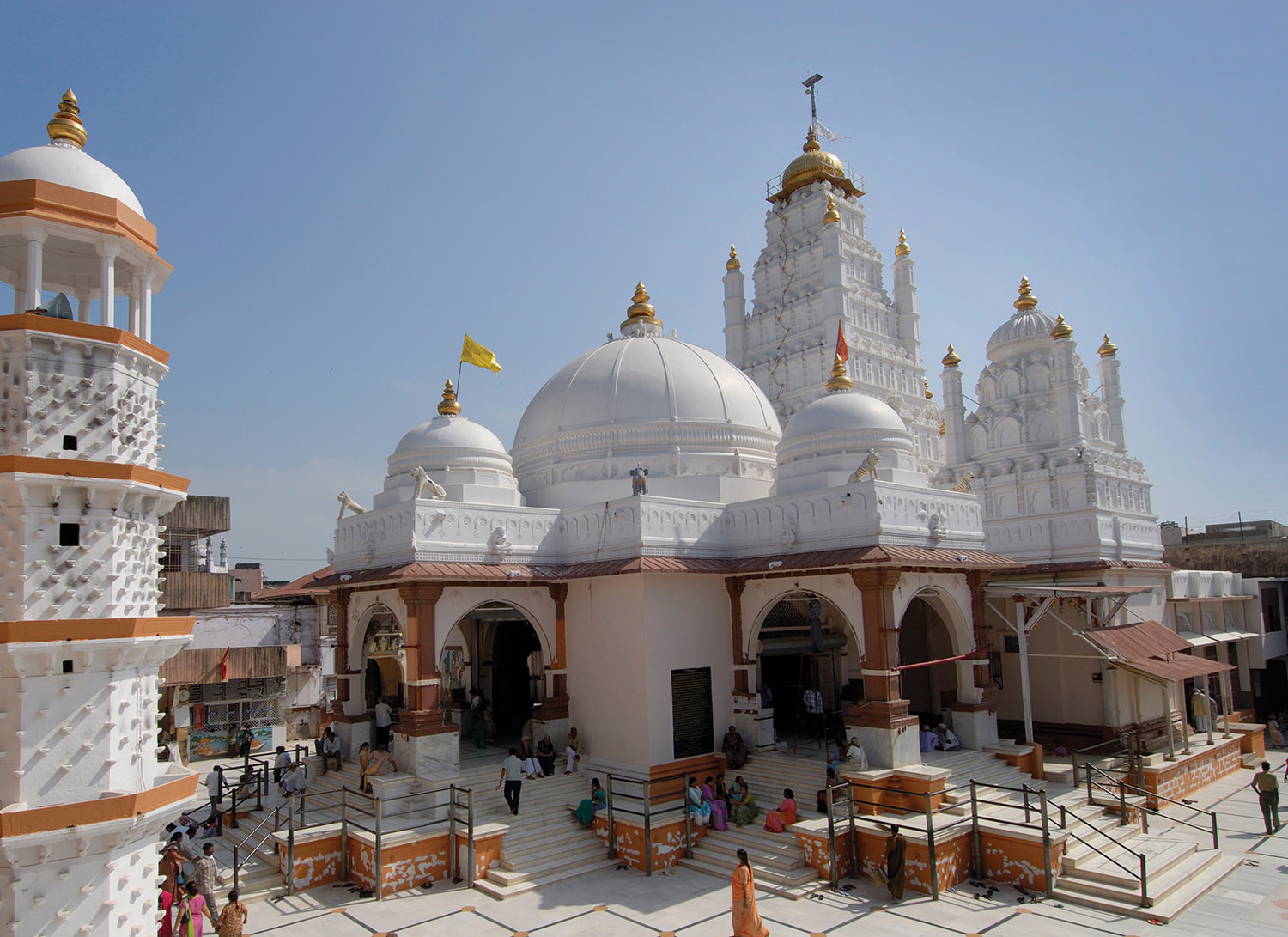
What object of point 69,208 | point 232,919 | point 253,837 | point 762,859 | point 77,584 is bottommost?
point 762,859

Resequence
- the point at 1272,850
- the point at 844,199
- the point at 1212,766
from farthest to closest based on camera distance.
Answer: the point at 844,199
the point at 1212,766
the point at 1272,850

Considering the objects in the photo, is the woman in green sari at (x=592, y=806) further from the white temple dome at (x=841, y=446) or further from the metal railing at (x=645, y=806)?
the white temple dome at (x=841, y=446)

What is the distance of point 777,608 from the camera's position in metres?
21.3

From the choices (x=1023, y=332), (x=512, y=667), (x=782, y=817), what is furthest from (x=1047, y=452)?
(x=512, y=667)

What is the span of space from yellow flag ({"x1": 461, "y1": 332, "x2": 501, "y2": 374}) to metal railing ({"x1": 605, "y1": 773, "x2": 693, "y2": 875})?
1027cm

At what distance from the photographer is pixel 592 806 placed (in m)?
15.2

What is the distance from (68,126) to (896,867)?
14.0 m

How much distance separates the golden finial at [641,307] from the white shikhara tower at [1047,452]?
9.58 m

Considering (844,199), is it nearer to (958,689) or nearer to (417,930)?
(958,689)

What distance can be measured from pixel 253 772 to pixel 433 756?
19.4ft

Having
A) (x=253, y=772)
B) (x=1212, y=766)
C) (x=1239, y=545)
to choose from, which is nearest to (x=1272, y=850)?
(x=1212, y=766)

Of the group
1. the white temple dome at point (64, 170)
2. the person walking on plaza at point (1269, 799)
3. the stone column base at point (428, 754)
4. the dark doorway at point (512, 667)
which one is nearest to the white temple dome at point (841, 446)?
the dark doorway at point (512, 667)

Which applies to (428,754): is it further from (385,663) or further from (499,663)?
(385,663)

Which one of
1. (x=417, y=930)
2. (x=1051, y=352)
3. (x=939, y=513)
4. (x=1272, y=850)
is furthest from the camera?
(x=1051, y=352)
